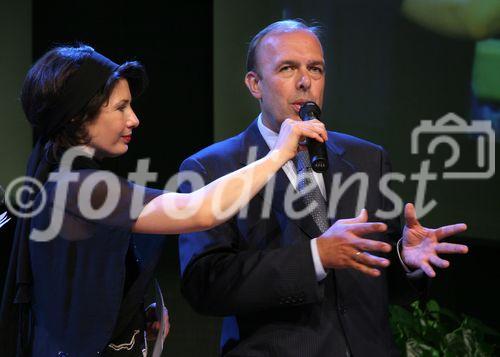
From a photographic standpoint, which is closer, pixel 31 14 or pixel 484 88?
pixel 484 88

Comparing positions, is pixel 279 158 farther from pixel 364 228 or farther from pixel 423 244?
pixel 423 244

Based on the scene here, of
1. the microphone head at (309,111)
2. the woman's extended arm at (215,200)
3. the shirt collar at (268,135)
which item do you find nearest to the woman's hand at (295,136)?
the woman's extended arm at (215,200)

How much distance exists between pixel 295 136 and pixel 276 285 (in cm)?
36

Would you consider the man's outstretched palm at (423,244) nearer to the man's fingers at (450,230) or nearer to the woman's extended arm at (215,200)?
the man's fingers at (450,230)

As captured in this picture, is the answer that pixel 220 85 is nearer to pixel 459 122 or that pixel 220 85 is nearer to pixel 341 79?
pixel 341 79

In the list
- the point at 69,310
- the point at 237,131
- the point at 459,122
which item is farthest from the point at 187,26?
the point at 69,310

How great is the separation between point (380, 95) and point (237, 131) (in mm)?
856

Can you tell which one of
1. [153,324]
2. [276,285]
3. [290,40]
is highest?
[290,40]

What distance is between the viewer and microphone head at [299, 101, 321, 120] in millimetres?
2064

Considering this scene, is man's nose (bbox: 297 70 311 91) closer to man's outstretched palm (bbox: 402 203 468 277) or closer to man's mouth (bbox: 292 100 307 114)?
man's mouth (bbox: 292 100 307 114)

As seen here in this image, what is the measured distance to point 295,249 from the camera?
1964 millimetres

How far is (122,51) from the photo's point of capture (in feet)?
14.5

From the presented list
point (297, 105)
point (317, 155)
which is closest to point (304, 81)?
point (297, 105)

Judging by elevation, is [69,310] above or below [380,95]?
below
